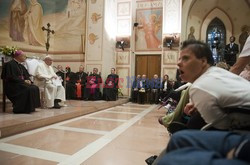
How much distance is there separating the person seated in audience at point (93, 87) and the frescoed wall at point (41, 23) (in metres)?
1.76

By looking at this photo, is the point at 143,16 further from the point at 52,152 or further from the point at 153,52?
the point at 52,152

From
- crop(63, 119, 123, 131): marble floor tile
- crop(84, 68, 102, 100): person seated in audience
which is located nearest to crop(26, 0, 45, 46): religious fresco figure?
crop(84, 68, 102, 100): person seated in audience

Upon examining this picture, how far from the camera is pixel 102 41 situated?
8.88 meters

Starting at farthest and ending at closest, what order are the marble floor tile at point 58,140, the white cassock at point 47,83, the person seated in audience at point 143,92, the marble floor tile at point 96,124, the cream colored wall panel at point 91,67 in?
the person seated in audience at point 143,92 → the cream colored wall panel at point 91,67 → the white cassock at point 47,83 → the marble floor tile at point 96,124 → the marble floor tile at point 58,140

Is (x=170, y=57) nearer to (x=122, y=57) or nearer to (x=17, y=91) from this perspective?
(x=122, y=57)

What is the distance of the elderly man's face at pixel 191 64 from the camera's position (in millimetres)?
1385

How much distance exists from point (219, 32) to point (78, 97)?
805 centimetres

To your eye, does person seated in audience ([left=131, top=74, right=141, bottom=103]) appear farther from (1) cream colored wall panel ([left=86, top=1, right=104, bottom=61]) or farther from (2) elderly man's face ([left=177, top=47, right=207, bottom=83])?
(2) elderly man's face ([left=177, top=47, right=207, bottom=83])

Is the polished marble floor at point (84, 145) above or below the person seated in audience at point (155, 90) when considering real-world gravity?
below

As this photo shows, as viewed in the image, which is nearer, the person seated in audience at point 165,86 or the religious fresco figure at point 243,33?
the person seated in audience at point 165,86

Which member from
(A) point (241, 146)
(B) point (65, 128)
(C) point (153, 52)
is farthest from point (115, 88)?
(A) point (241, 146)

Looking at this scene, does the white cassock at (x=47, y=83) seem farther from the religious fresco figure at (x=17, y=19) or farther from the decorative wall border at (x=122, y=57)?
the decorative wall border at (x=122, y=57)

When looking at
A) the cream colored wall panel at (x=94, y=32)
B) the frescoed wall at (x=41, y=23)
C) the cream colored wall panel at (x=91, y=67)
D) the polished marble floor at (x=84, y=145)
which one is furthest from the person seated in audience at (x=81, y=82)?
the polished marble floor at (x=84, y=145)

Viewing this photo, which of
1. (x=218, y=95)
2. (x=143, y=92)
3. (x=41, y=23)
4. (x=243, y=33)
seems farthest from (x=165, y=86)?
(x=218, y=95)
